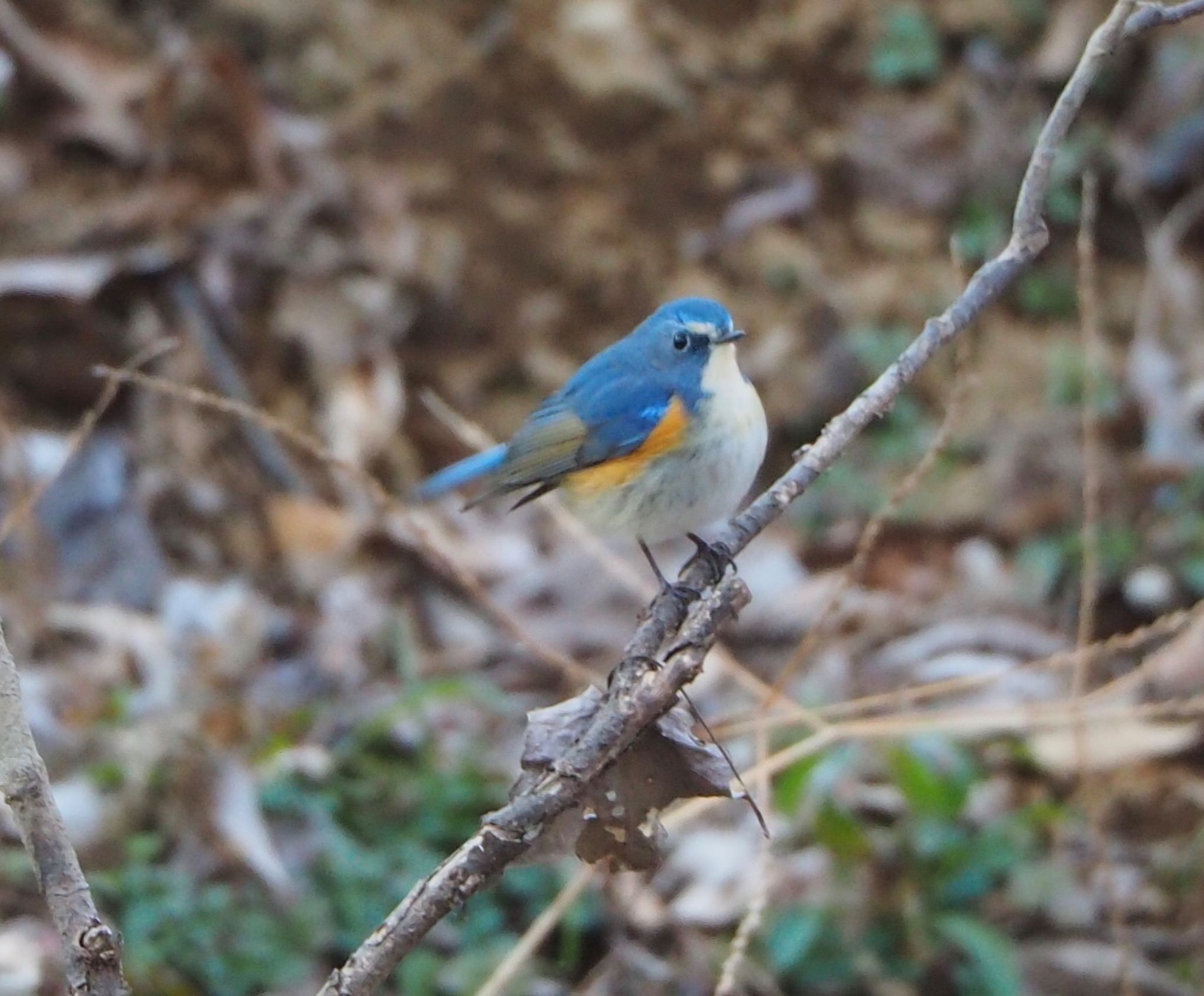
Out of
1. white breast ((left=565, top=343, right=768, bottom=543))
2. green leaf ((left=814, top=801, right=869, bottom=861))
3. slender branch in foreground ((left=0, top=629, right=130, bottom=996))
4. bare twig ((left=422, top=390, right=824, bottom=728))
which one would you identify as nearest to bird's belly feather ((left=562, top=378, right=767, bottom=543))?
white breast ((left=565, top=343, right=768, bottom=543))

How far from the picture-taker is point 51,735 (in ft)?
14.6

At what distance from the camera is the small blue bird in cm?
354

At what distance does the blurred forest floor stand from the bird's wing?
353 millimetres

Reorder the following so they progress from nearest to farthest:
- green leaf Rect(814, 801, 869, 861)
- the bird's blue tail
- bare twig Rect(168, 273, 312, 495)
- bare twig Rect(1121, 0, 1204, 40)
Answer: bare twig Rect(1121, 0, 1204, 40), the bird's blue tail, green leaf Rect(814, 801, 869, 861), bare twig Rect(168, 273, 312, 495)

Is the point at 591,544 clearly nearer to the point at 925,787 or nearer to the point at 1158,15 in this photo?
the point at 925,787

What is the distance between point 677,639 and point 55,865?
0.84 metres

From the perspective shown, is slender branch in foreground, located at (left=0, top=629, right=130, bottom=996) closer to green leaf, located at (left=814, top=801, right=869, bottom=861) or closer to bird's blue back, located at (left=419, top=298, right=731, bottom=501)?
bird's blue back, located at (left=419, top=298, right=731, bottom=501)

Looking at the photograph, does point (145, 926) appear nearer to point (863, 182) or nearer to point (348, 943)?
point (348, 943)

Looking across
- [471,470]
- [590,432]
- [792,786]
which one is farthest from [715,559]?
[792,786]

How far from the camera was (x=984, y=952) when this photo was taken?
13.2 feet

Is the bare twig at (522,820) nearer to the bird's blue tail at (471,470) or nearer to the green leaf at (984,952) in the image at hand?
the bird's blue tail at (471,470)

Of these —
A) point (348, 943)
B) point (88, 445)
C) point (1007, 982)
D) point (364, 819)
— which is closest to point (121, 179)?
point (88, 445)

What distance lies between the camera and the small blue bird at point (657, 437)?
3.54 metres

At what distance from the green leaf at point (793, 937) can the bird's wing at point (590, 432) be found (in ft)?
4.63
